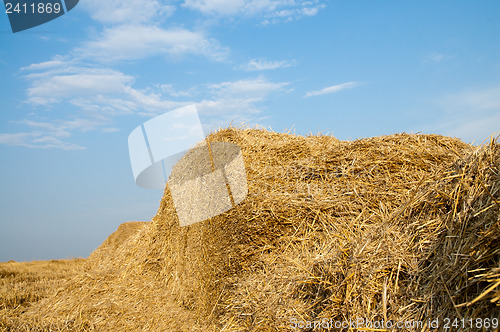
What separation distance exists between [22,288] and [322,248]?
5.24 m

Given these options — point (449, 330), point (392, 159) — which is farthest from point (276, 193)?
point (449, 330)

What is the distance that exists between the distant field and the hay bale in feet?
1.29

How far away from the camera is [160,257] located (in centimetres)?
609

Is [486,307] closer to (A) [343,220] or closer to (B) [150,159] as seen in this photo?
(A) [343,220]

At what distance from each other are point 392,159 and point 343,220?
1.25 meters

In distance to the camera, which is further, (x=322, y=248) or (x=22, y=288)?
(x=22, y=288)

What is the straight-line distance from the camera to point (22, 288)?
5930 mm

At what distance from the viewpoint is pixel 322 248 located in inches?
146

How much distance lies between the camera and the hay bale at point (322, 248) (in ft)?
8.54

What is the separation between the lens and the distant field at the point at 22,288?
4.82m

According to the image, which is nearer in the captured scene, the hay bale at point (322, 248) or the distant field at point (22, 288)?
the hay bale at point (322, 248)

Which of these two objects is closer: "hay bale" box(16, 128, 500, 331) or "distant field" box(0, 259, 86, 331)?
"hay bale" box(16, 128, 500, 331)

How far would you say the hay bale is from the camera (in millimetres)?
2602

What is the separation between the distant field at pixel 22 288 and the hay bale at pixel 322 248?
393 mm
